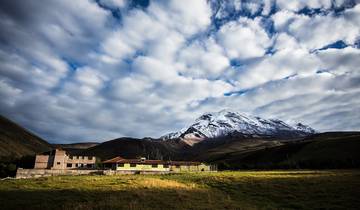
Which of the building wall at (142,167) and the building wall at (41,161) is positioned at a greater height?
the building wall at (41,161)

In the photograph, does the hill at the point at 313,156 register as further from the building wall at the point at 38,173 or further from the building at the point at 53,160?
the building wall at the point at 38,173

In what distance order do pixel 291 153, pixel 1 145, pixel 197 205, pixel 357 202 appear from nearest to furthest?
pixel 197 205, pixel 357 202, pixel 291 153, pixel 1 145

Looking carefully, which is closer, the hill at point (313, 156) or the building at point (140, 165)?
the building at point (140, 165)

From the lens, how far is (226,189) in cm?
3762

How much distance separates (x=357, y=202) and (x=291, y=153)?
135 m

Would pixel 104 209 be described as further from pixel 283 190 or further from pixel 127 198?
pixel 283 190

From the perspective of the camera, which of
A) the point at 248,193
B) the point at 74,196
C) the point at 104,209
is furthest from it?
the point at 248,193

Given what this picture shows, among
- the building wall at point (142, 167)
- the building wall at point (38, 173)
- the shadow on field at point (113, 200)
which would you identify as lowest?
the shadow on field at point (113, 200)

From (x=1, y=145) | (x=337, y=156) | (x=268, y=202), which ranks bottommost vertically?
(x=268, y=202)

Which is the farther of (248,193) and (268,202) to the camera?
(248,193)

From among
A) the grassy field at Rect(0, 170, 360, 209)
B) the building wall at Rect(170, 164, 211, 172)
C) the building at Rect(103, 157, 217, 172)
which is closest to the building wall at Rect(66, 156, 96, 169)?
the building at Rect(103, 157, 217, 172)

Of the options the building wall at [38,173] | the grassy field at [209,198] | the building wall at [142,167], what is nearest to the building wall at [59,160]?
the building wall at [142,167]

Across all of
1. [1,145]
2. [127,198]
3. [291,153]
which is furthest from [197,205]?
[1,145]

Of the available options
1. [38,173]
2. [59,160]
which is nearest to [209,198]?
[38,173]
